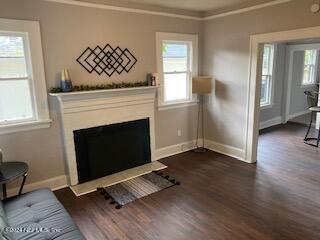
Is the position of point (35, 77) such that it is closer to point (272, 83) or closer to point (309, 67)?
point (272, 83)

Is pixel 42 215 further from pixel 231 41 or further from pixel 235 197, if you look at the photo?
pixel 231 41

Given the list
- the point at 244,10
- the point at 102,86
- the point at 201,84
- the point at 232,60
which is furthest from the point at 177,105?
the point at 244,10

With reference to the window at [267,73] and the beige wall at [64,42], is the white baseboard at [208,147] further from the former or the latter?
the window at [267,73]

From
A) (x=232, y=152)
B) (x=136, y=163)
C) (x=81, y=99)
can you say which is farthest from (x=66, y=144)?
(x=232, y=152)

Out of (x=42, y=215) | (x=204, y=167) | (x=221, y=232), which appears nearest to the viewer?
(x=42, y=215)

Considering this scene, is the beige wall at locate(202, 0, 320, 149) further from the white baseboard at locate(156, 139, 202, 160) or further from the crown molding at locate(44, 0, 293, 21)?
the white baseboard at locate(156, 139, 202, 160)

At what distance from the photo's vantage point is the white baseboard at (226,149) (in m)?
4.39

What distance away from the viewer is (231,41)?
4180mm

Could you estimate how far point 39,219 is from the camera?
6.70 ft

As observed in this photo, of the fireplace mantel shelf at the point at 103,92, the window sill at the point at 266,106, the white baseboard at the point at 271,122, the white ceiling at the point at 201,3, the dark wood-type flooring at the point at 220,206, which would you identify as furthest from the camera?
the white baseboard at the point at 271,122

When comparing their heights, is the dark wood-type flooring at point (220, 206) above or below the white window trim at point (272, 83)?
below

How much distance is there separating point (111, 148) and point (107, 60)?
1339 millimetres

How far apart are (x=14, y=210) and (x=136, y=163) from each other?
2151mm

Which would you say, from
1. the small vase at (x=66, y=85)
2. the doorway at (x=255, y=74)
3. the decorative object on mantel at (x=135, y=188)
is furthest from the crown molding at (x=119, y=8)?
the decorative object on mantel at (x=135, y=188)
